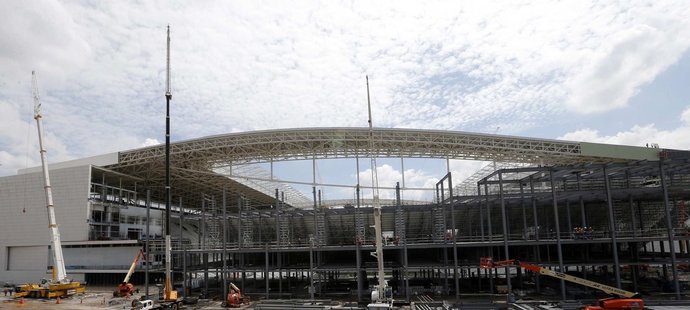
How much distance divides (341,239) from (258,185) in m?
34.2

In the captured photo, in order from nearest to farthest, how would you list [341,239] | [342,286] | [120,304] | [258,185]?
[120,304]
[342,286]
[341,239]
[258,185]

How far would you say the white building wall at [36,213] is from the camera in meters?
53.7

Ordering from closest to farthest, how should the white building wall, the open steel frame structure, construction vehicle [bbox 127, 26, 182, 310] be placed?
construction vehicle [bbox 127, 26, 182, 310]
the open steel frame structure
the white building wall

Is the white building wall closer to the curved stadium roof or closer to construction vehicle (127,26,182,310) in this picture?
the curved stadium roof

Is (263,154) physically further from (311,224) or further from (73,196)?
(73,196)

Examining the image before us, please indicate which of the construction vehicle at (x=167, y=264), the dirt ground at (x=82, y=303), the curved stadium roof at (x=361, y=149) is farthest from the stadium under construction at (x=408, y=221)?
the construction vehicle at (x=167, y=264)

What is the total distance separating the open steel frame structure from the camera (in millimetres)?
33375

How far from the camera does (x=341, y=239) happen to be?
45.8m

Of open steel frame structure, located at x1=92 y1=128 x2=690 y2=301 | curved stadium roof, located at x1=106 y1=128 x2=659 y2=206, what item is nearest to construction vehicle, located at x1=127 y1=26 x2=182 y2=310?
open steel frame structure, located at x1=92 y1=128 x2=690 y2=301

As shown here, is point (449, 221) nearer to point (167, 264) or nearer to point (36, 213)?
point (167, 264)

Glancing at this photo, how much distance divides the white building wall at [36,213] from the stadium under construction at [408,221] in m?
0.28

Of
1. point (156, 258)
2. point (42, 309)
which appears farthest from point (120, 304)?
point (156, 258)

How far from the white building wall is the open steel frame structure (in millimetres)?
5697

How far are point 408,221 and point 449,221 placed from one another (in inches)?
154
